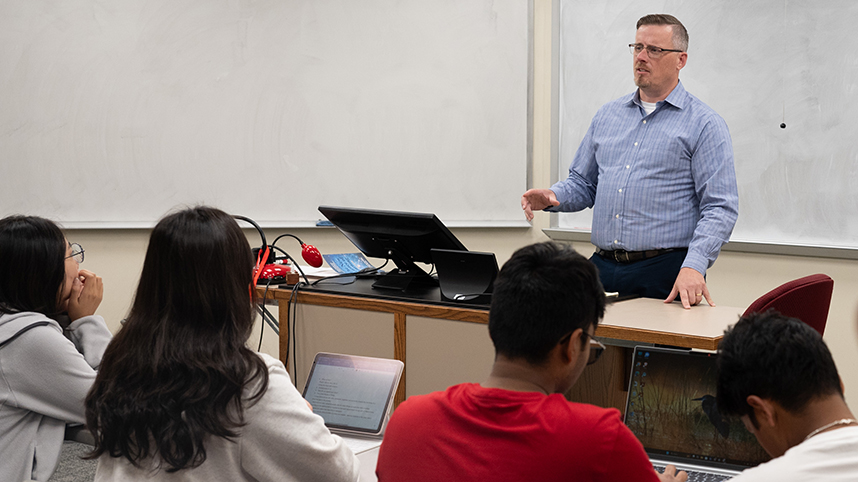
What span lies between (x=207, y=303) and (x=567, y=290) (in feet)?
1.94

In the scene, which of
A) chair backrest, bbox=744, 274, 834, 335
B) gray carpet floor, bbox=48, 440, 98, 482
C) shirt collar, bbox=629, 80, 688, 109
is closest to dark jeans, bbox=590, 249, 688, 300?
shirt collar, bbox=629, 80, 688, 109

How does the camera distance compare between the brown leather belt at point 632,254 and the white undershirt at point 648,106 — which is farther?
the white undershirt at point 648,106

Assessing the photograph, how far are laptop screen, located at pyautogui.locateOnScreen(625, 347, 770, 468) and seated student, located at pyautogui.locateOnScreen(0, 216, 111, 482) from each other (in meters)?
1.21

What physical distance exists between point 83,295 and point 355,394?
0.84m

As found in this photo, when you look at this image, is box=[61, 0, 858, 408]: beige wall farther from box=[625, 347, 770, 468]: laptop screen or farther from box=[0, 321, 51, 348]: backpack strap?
box=[0, 321, 51, 348]: backpack strap

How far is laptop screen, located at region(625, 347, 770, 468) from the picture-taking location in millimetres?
1480

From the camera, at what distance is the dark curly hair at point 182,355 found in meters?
1.18

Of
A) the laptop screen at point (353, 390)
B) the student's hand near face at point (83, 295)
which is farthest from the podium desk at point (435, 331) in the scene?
the student's hand near face at point (83, 295)

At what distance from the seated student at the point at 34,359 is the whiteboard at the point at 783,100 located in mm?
3041

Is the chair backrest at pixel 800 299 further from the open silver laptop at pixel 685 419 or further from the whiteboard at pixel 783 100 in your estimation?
the whiteboard at pixel 783 100

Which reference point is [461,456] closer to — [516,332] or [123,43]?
[516,332]

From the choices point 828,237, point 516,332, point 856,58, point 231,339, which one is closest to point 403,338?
point 231,339

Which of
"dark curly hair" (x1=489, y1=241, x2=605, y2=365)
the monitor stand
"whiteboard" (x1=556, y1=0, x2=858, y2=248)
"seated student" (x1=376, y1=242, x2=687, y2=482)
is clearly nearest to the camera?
"seated student" (x1=376, y1=242, x2=687, y2=482)

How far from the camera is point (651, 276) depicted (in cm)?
268
